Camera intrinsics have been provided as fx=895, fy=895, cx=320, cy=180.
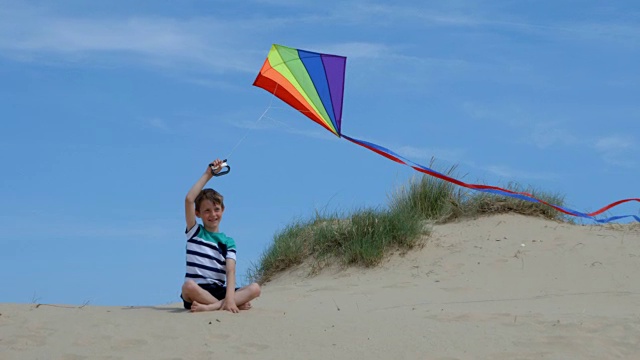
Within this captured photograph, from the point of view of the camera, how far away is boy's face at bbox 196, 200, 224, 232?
6.79 meters

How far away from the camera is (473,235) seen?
10.7 metres

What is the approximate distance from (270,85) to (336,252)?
298cm

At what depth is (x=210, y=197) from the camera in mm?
6766

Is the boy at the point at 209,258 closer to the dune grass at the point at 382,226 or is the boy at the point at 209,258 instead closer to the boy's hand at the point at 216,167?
the boy's hand at the point at 216,167

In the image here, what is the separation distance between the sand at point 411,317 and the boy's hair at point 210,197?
0.85m

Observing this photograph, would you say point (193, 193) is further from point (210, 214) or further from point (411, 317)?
point (411, 317)

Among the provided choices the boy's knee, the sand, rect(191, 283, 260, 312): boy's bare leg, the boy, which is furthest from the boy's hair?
the sand

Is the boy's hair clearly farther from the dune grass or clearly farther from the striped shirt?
the dune grass

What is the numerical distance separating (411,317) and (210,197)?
6.12ft

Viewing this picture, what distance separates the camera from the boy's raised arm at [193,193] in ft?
21.9

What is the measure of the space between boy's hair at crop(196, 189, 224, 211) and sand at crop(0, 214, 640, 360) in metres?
→ 0.85

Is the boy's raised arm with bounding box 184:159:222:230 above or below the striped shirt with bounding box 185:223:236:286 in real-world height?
above

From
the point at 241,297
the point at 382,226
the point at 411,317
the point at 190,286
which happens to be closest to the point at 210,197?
the point at 190,286

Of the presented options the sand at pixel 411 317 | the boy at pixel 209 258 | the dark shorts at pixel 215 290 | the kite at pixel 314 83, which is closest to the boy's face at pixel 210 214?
the boy at pixel 209 258
